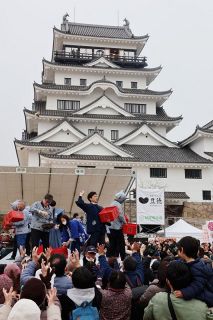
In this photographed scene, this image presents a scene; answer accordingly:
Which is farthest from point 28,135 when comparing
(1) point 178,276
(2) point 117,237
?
(1) point 178,276

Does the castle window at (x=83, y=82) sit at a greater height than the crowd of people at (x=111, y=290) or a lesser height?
greater

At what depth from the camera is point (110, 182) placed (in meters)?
19.1

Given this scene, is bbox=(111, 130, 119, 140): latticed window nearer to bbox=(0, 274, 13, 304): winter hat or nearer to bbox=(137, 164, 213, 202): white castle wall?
bbox=(137, 164, 213, 202): white castle wall

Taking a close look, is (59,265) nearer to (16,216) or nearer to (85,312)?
(85,312)

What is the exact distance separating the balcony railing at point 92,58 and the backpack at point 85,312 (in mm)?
32175

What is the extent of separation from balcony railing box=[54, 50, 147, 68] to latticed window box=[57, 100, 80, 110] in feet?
12.2

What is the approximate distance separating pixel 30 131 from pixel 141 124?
384 inches

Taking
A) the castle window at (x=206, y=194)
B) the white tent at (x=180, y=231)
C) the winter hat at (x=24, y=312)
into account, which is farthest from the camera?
the castle window at (x=206, y=194)

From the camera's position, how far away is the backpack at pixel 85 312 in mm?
3689

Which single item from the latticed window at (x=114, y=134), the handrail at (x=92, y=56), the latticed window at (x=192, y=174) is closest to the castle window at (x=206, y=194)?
the latticed window at (x=192, y=174)

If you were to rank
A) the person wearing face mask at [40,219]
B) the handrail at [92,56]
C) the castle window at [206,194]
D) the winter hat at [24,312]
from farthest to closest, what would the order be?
the handrail at [92,56]
the castle window at [206,194]
the person wearing face mask at [40,219]
the winter hat at [24,312]

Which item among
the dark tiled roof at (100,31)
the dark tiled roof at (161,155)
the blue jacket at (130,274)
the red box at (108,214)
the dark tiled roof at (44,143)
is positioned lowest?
the blue jacket at (130,274)

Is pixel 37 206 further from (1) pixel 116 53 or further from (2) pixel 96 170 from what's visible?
(1) pixel 116 53

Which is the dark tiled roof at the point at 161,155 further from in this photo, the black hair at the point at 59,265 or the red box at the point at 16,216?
the black hair at the point at 59,265
